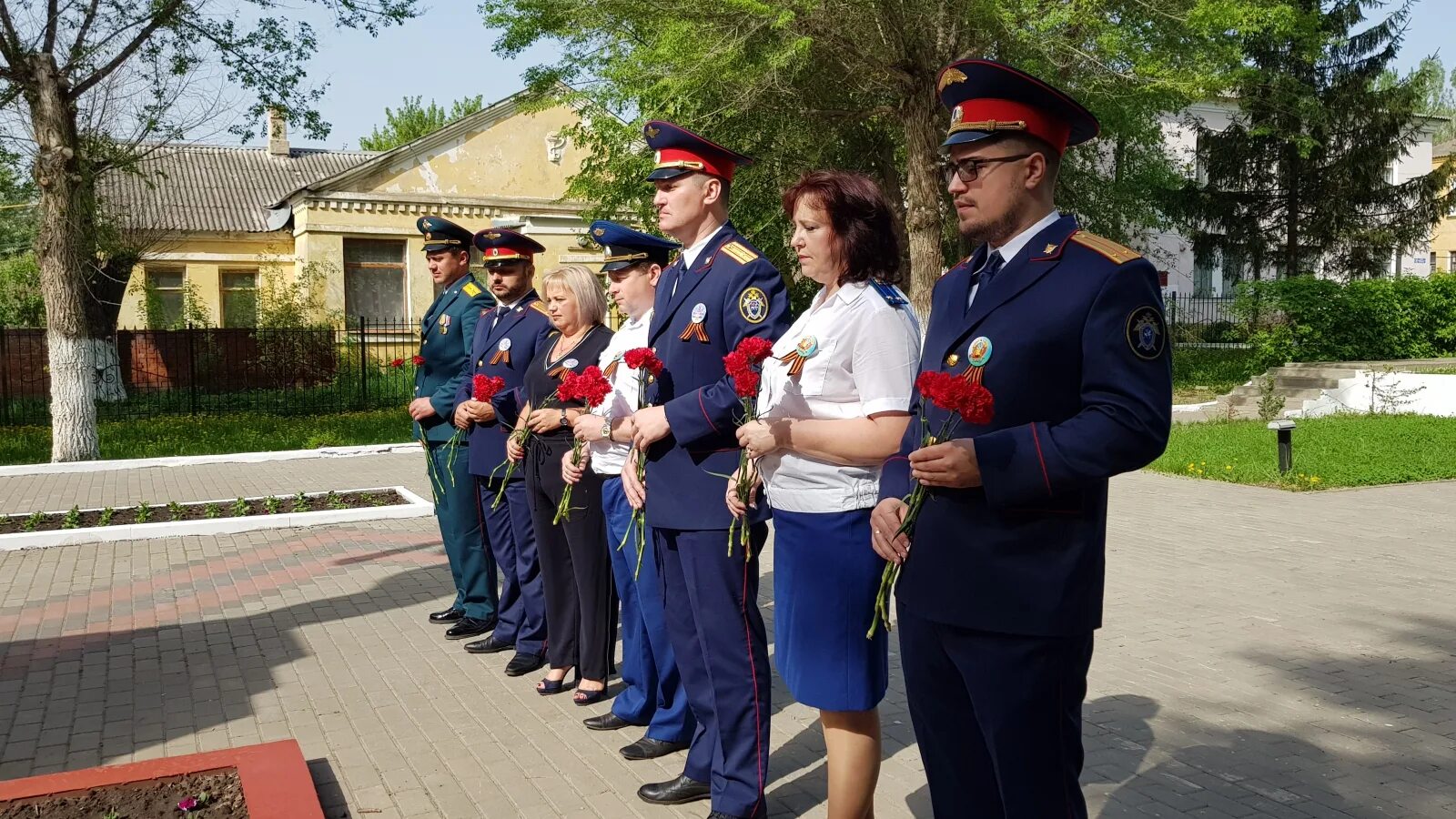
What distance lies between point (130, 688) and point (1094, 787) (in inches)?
182

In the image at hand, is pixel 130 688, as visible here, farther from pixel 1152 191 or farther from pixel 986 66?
pixel 1152 191

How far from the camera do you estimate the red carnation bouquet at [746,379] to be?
3449 millimetres

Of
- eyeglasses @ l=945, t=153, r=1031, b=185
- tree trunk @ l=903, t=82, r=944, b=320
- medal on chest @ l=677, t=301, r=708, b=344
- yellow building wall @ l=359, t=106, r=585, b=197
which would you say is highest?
yellow building wall @ l=359, t=106, r=585, b=197

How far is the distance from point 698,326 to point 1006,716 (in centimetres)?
196

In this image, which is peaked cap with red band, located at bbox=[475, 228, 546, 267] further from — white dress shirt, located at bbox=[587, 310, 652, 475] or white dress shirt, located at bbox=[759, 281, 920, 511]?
white dress shirt, located at bbox=[759, 281, 920, 511]

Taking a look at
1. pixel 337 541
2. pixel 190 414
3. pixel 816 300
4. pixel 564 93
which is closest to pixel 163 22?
pixel 564 93

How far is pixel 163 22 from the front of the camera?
16.4m

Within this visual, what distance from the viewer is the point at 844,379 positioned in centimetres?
336

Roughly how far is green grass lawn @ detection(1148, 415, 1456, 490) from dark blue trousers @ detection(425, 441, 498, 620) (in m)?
8.71

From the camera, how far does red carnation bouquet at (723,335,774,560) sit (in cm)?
345

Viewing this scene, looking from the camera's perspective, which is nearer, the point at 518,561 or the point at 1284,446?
the point at 518,561

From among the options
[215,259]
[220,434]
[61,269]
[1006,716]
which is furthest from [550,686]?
[215,259]

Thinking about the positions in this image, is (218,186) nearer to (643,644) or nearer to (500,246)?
(500,246)

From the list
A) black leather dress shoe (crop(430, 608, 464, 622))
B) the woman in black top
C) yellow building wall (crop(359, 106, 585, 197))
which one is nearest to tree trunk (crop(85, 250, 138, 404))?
yellow building wall (crop(359, 106, 585, 197))
